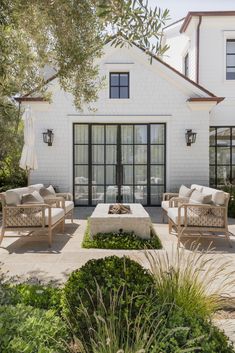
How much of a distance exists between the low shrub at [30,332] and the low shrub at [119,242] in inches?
167

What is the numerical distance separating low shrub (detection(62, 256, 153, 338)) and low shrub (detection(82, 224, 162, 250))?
3.80 meters

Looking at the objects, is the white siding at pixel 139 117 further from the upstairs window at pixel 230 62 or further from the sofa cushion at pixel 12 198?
the sofa cushion at pixel 12 198

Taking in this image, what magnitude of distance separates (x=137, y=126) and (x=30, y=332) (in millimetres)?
10754

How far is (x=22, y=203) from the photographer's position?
751cm

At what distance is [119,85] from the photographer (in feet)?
41.0

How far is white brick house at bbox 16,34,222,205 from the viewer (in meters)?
12.3

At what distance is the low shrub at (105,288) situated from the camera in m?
2.67

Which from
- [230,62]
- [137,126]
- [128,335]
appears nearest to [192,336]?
[128,335]

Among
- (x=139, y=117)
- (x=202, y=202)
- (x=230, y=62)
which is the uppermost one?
(x=230, y=62)

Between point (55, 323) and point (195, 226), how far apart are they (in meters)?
5.00

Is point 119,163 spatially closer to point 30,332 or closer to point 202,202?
point 202,202

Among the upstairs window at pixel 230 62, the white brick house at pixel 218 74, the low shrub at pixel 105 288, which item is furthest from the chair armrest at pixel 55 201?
the upstairs window at pixel 230 62

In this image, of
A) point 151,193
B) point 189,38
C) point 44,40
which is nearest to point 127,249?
point 44,40

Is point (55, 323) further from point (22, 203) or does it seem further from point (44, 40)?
point (22, 203)
